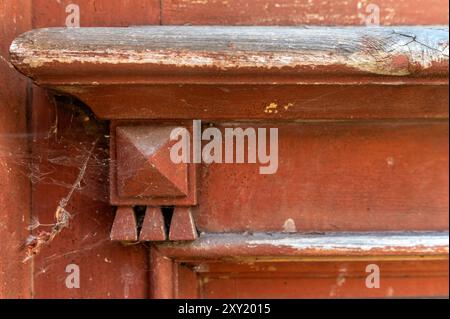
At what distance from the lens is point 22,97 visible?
2.63 ft

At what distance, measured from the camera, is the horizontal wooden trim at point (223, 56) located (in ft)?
2.24

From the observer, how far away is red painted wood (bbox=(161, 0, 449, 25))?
0.81 m

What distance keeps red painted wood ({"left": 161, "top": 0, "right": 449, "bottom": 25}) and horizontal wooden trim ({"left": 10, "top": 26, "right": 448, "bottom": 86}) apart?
0.11 metres

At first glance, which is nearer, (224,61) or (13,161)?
(224,61)

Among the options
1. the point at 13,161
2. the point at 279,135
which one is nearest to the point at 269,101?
the point at 279,135

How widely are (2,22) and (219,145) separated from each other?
0.39 m

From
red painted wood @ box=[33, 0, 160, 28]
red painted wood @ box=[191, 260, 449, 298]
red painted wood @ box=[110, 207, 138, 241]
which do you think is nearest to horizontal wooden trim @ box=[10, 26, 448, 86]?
red painted wood @ box=[33, 0, 160, 28]

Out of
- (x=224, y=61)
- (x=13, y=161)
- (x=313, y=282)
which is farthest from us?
(x=313, y=282)

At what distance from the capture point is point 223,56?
0.69 metres

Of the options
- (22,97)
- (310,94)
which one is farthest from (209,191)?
(22,97)

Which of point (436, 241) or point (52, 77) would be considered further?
point (436, 241)

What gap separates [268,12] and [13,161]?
1.58 ft

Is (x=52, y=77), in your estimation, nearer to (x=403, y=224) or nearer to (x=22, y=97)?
(x=22, y=97)

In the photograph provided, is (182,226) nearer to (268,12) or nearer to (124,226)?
(124,226)
